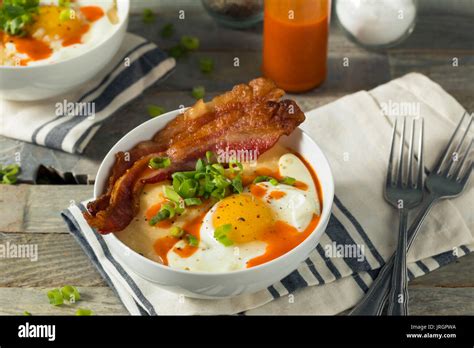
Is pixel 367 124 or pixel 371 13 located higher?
pixel 371 13

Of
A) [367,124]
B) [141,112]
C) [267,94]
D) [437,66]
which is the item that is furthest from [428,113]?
[141,112]

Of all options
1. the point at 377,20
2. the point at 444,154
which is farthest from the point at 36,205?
the point at 377,20

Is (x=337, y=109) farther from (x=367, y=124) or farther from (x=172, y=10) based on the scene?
(x=172, y=10)

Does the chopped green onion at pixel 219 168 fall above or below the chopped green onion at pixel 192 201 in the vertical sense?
above

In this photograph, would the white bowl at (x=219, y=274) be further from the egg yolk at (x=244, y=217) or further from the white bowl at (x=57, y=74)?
the white bowl at (x=57, y=74)

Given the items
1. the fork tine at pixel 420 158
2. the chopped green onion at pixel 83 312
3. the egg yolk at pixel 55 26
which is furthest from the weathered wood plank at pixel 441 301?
the egg yolk at pixel 55 26

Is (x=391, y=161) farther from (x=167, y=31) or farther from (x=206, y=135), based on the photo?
(x=167, y=31)

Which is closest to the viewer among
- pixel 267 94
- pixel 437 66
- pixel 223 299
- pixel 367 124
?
pixel 223 299
